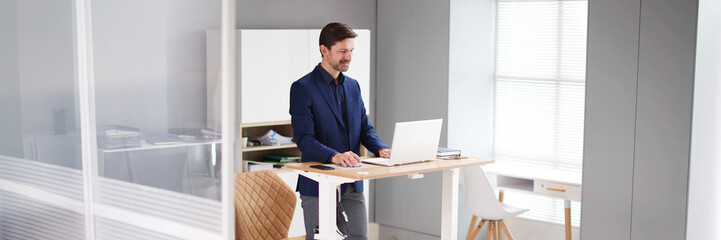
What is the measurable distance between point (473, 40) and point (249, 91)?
1.80 metres

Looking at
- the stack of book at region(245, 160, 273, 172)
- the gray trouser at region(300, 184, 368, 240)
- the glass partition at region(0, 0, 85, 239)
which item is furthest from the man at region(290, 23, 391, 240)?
the stack of book at region(245, 160, 273, 172)

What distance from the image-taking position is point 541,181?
18.4ft

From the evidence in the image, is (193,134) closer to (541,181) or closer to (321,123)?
(321,123)

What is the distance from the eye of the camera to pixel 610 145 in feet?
16.4

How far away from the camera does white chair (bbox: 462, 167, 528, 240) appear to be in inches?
216

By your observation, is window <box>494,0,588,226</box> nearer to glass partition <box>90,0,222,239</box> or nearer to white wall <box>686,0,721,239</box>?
white wall <box>686,0,721,239</box>

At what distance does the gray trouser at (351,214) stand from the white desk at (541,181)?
1951mm

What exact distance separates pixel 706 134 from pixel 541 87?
1550 mm

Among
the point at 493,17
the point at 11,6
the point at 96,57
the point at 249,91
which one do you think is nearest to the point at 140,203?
the point at 96,57

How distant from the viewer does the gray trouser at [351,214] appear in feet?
13.3

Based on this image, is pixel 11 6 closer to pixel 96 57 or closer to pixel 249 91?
pixel 96 57

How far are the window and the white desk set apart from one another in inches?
8.1

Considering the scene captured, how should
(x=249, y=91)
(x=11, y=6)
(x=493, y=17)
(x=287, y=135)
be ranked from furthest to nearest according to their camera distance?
(x=493, y=17) < (x=287, y=135) < (x=249, y=91) < (x=11, y=6)

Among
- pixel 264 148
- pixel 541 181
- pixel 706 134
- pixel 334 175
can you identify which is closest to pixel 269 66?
pixel 264 148
